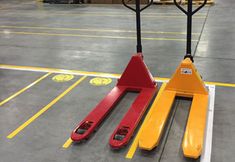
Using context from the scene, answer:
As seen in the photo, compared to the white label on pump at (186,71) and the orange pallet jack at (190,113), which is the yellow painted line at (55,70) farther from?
the white label on pump at (186,71)

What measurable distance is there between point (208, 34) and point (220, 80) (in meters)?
3.39

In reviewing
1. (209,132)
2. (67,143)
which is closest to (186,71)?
(209,132)

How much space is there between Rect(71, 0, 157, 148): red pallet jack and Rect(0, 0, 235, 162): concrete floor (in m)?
0.14

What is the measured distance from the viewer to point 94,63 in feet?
22.0

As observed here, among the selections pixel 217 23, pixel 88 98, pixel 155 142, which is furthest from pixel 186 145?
pixel 217 23

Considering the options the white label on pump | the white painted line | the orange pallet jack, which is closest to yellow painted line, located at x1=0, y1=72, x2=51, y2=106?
the orange pallet jack

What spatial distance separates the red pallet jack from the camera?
12.3ft

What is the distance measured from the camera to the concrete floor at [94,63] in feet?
12.2

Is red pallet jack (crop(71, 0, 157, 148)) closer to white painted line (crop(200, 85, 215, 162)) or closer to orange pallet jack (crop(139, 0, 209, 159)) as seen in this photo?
orange pallet jack (crop(139, 0, 209, 159))

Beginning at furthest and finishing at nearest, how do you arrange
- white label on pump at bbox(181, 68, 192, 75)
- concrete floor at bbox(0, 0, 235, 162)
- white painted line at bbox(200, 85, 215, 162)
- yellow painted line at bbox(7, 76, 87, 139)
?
white label on pump at bbox(181, 68, 192, 75), yellow painted line at bbox(7, 76, 87, 139), concrete floor at bbox(0, 0, 235, 162), white painted line at bbox(200, 85, 215, 162)

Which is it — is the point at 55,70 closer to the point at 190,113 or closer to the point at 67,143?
the point at 67,143

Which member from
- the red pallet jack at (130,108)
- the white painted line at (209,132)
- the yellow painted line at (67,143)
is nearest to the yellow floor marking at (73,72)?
the white painted line at (209,132)

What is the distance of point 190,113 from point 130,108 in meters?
0.90

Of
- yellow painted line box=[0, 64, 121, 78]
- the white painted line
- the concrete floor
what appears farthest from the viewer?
yellow painted line box=[0, 64, 121, 78]
